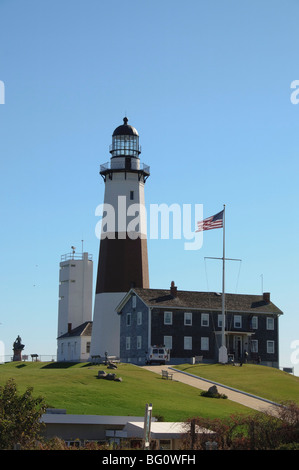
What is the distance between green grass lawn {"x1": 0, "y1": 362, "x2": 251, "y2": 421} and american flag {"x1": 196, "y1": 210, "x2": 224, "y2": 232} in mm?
14139

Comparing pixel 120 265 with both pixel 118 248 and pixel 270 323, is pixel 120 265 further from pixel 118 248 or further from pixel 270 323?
pixel 270 323

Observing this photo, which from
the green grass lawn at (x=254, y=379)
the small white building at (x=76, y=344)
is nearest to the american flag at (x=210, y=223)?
the green grass lawn at (x=254, y=379)

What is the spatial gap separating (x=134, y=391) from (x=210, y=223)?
21.8 metres

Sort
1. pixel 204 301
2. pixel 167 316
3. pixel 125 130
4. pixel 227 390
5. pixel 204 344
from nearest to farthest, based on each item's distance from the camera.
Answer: pixel 227 390 < pixel 167 316 < pixel 204 344 < pixel 204 301 < pixel 125 130

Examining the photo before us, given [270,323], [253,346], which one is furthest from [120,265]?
[270,323]

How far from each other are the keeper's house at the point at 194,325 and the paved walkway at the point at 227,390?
23.6 ft

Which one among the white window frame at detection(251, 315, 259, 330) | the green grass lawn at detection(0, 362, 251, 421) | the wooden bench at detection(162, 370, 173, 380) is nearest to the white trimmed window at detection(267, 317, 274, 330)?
the white window frame at detection(251, 315, 259, 330)

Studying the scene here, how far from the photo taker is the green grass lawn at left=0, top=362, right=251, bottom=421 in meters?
45.4

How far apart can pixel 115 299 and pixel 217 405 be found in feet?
107

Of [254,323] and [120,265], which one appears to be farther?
[120,265]

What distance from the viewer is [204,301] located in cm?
7944

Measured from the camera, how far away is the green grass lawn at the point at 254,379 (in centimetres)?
5816

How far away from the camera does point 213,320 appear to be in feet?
258
